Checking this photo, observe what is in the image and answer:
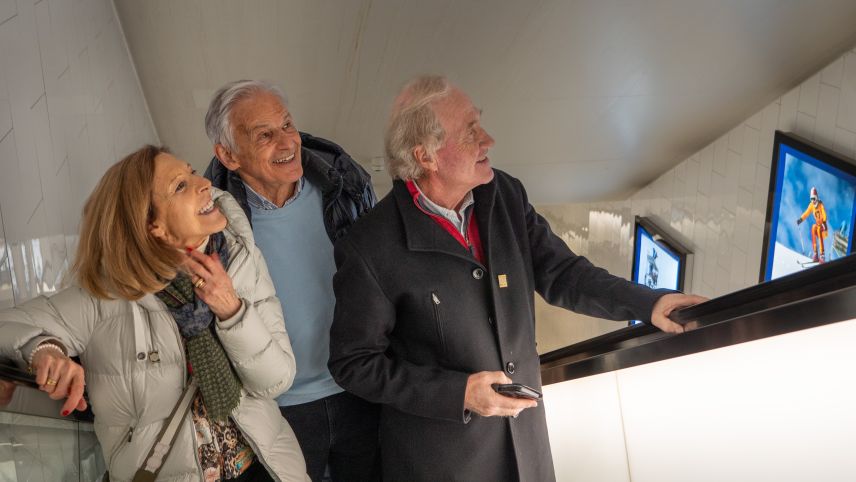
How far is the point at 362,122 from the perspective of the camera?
5.81 metres

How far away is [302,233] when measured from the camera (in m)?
2.67

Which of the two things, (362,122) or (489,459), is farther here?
(362,122)

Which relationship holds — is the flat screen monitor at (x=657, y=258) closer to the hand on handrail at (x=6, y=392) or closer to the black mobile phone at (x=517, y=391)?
the black mobile phone at (x=517, y=391)

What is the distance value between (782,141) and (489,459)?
3.54 meters

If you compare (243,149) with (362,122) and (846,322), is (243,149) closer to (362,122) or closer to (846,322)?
(846,322)

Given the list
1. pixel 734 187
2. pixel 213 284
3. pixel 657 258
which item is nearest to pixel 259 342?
pixel 213 284

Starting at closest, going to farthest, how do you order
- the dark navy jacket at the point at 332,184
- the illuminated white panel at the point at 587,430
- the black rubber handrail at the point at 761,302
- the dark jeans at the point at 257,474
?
the black rubber handrail at the point at 761,302, the dark jeans at the point at 257,474, the illuminated white panel at the point at 587,430, the dark navy jacket at the point at 332,184

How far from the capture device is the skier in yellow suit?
4598mm

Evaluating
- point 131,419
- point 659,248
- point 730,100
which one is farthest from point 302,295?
point 659,248

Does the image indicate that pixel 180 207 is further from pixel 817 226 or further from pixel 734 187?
pixel 734 187

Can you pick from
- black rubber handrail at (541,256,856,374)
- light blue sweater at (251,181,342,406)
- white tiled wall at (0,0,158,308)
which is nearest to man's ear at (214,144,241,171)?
light blue sweater at (251,181,342,406)

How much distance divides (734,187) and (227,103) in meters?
4.22

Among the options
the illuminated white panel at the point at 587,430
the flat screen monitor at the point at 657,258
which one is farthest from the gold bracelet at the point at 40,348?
the flat screen monitor at the point at 657,258

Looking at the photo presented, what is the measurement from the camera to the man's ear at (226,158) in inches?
106
